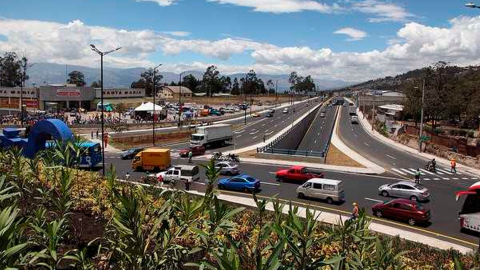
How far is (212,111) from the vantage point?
113562 mm

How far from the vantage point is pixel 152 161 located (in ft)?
131

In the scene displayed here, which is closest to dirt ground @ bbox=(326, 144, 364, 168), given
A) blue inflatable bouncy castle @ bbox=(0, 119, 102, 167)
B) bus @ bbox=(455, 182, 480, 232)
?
bus @ bbox=(455, 182, 480, 232)

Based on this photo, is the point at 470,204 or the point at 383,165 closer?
the point at 470,204

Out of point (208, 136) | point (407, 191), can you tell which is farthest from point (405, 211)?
point (208, 136)

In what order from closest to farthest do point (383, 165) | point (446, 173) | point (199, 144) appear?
point (446, 173)
point (383, 165)
point (199, 144)

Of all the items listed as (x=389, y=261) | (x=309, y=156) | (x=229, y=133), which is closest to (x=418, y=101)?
(x=229, y=133)

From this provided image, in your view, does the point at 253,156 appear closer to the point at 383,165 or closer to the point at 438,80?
the point at 383,165

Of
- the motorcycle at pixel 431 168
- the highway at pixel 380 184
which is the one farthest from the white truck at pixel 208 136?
the motorcycle at pixel 431 168

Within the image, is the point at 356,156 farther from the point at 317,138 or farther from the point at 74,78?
the point at 74,78

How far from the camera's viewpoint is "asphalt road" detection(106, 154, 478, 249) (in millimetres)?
23000

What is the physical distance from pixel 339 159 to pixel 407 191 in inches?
Answer: 677

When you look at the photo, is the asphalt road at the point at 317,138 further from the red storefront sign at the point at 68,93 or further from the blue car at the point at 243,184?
the red storefront sign at the point at 68,93

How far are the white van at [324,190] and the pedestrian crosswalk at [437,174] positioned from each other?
14.3 m

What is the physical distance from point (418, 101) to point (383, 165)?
46207 mm
